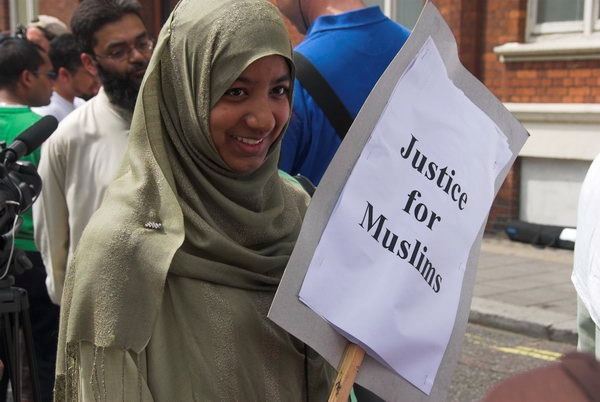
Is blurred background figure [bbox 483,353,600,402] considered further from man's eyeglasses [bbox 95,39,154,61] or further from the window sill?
the window sill

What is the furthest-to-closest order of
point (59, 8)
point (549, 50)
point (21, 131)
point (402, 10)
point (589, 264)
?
point (59, 8) → point (402, 10) → point (549, 50) → point (21, 131) → point (589, 264)

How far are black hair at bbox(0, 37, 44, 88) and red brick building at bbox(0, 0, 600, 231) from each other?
606 cm

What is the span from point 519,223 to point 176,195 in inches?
345

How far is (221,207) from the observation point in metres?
2.03

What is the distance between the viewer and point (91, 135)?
3.69 metres

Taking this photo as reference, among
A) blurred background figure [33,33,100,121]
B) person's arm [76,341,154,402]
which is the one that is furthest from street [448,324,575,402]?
person's arm [76,341,154,402]

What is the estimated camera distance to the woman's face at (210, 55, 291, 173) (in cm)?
203

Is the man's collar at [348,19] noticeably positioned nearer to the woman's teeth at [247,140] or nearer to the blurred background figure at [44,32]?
the woman's teeth at [247,140]

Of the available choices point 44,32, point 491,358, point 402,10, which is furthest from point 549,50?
point 44,32

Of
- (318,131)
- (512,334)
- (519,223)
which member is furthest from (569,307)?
(318,131)

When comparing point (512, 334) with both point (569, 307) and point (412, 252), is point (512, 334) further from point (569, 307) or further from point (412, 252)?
point (412, 252)

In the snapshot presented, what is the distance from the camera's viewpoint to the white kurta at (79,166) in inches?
144

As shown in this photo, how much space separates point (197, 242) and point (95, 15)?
217 cm

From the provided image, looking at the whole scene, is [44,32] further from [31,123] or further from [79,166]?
[79,166]
